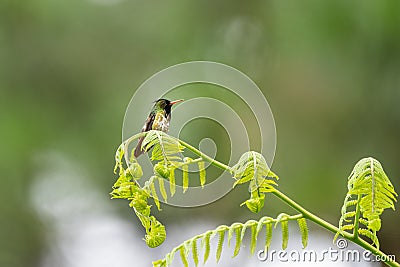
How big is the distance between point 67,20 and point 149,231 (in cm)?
330

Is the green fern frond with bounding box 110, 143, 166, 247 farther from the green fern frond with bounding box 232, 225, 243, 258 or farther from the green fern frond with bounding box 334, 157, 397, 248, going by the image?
the green fern frond with bounding box 334, 157, 397, 248

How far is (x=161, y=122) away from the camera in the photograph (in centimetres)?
94

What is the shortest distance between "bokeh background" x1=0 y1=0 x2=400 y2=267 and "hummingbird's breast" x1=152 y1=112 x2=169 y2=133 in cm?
189

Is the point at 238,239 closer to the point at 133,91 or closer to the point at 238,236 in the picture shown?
the point at 238,236

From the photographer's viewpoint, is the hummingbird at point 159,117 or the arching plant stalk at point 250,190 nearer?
the arching plant stalk at point 250,190

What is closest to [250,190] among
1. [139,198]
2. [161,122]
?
[139,198]

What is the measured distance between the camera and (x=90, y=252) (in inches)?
152

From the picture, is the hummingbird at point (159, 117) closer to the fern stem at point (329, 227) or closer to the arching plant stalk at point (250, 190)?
the arching plant stalk at point (250, 190)

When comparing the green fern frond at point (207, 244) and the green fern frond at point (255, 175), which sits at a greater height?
the green fern frond at point (255, 175)

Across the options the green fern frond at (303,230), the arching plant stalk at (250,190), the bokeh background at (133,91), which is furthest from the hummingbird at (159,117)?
the bokeh background at (133,91)

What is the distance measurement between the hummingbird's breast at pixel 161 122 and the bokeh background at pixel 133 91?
6.19 feet

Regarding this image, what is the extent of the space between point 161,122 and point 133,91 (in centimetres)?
257

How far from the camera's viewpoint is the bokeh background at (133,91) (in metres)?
3.14

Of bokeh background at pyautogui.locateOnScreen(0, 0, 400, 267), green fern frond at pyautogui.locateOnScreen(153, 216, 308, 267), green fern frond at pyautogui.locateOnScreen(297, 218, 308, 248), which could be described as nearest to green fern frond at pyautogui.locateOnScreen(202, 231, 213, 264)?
green fern frond at pyautogui.locateOnScreen(153, 216, 308, 267)
